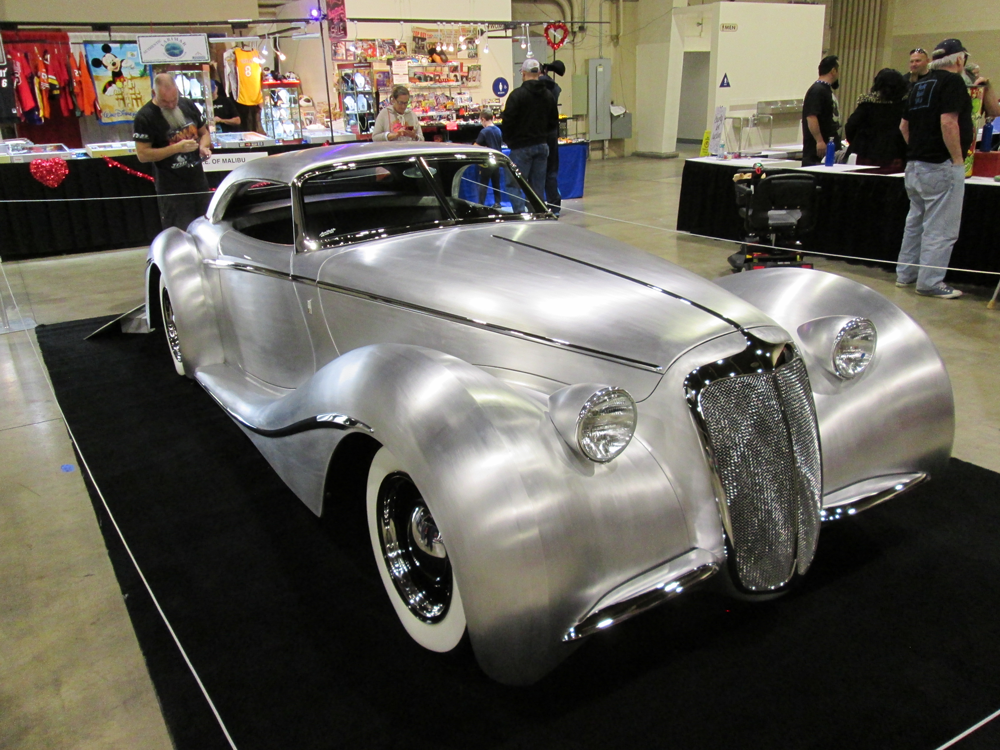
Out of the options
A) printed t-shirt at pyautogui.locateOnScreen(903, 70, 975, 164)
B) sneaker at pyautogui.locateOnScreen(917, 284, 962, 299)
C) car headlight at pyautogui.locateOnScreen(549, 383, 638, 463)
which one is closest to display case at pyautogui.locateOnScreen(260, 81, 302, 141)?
printed t-shirt at pyautogui.locateOnScreen(903, 70, 975, 164)

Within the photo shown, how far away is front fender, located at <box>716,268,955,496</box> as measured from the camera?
247cm

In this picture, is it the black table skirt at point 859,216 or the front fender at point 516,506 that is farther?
the black table skirt at point 859,216

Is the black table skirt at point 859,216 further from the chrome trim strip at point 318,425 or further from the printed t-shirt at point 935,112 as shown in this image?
the chrome trim strip at point 318,425

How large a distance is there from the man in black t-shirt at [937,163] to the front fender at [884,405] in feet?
8.95

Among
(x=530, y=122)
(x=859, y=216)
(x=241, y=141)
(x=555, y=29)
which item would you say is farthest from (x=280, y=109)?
(x=859, y=216)

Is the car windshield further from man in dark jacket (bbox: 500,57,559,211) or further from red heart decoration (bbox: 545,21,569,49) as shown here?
red heart decoration (bbox: 545,21,569,49)

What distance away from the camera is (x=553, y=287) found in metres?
2.62

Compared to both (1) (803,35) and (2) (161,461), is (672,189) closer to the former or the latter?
(1) (803,35)

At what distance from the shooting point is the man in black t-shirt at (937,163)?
520 cm

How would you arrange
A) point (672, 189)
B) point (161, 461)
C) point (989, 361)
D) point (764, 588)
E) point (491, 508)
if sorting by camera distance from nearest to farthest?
point (491, 508)
point (764, 588)
point (161, 461)
point (989, 361)
point (672, 189)

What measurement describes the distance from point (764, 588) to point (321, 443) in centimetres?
143

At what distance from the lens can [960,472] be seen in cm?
321

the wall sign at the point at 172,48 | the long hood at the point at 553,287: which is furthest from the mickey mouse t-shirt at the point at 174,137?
the long hood at the point at 553,287

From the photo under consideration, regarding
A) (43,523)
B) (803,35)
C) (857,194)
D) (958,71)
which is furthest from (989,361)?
(803,35)
